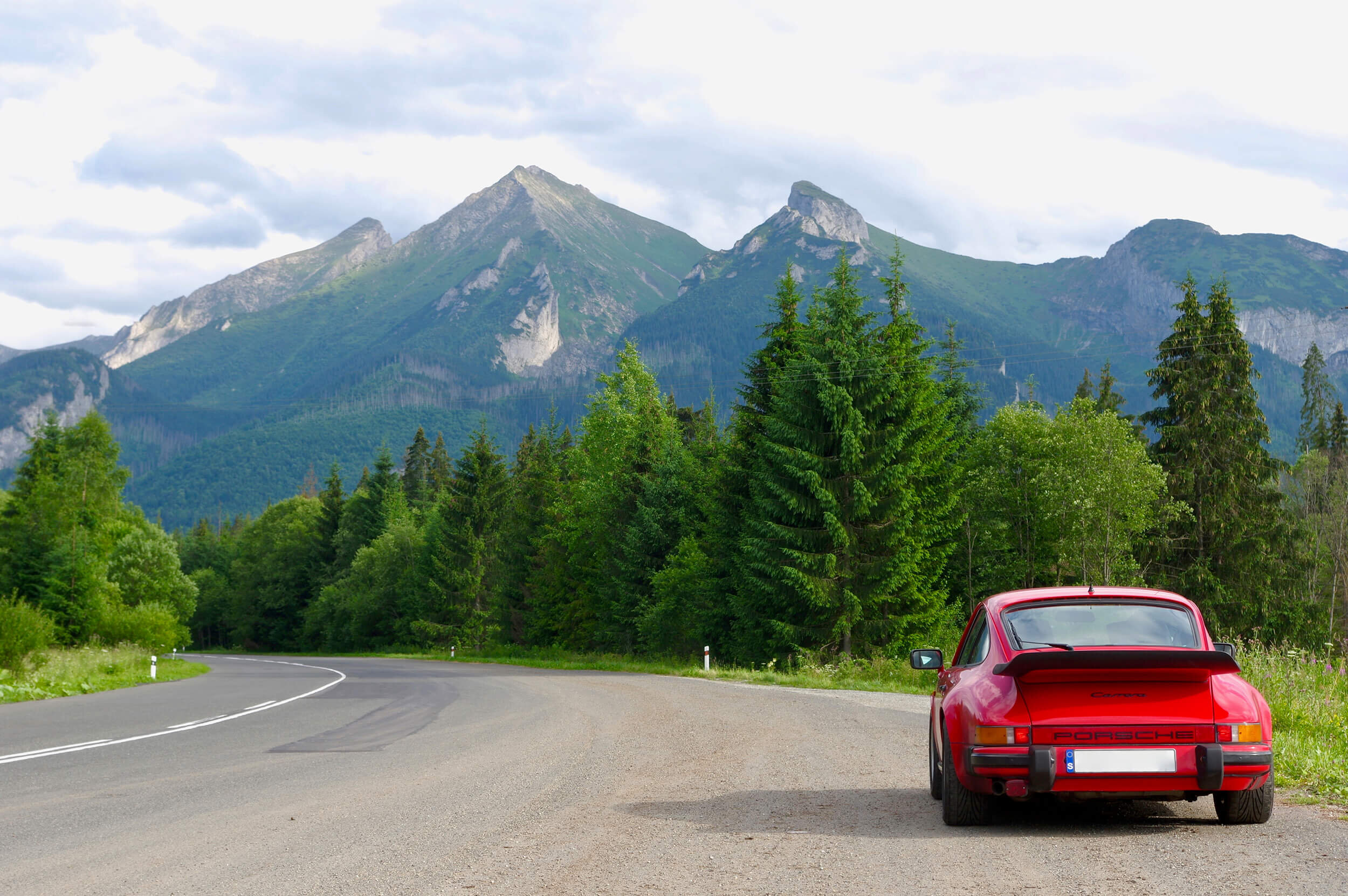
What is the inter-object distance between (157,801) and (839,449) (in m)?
27.1

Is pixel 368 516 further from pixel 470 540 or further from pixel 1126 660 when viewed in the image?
pixel 1126 660

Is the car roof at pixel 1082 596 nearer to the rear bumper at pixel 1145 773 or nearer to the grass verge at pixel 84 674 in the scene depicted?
the rear bumper at pixel 1145 773

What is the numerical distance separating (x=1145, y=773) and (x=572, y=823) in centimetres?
357

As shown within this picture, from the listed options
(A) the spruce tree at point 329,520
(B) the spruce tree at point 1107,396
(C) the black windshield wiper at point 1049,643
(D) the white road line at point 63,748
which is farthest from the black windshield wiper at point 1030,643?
(A) the spruce tree at point 329,520

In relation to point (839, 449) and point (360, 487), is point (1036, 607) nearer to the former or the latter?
point (839, 449)

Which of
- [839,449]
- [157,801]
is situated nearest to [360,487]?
[839,449]

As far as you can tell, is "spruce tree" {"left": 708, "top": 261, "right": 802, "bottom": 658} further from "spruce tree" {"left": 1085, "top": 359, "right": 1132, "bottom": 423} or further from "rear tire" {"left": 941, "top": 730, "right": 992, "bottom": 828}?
"rear tire" {"left": 941, "top": 730, "right": 992, "bottom": 828}

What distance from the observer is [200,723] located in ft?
51.3

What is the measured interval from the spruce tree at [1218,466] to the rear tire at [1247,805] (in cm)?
3604

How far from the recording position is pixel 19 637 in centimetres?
2356

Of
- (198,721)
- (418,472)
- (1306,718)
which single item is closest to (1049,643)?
(1306,718)

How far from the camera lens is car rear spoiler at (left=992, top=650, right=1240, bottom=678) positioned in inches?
247

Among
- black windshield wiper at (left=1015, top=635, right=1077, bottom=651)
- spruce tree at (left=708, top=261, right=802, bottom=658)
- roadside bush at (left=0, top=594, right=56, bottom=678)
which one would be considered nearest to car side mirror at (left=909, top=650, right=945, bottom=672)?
black windshield wiper at (left=1015, top=635, right=1077, bottom=651)

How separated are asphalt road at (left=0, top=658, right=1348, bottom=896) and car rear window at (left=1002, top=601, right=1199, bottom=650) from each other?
3.87 ft
